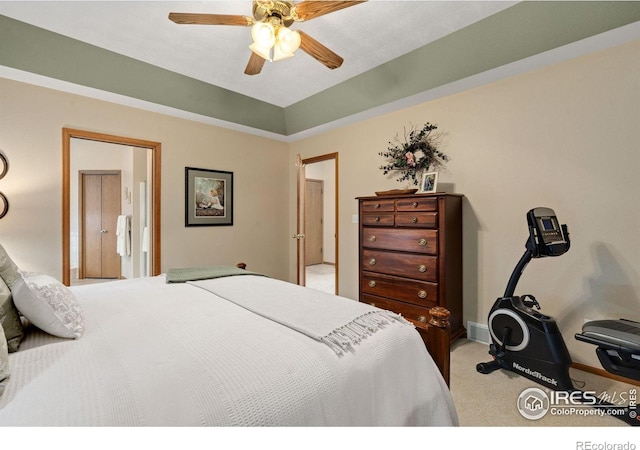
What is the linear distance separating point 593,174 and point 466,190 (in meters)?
0.93

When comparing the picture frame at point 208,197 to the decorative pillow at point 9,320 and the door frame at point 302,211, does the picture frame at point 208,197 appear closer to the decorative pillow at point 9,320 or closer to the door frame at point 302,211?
the door frame at point 302,211

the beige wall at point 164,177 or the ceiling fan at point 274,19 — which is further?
the beige wall at point 164,177

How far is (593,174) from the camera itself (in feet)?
7.41

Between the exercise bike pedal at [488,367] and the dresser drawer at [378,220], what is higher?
the dresser drawer at [378,220]

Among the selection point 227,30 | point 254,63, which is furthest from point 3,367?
point 227,30

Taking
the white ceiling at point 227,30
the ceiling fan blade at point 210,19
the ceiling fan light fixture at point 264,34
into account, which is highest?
the white ceiling at point 227,30

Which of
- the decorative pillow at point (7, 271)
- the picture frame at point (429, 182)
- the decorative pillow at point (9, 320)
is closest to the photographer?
the decorative pillow at point (9, 320)

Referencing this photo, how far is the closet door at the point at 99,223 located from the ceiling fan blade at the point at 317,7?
17.6 feet

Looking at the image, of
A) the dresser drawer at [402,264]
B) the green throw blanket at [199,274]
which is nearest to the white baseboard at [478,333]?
the dresser drawer at [402,264]

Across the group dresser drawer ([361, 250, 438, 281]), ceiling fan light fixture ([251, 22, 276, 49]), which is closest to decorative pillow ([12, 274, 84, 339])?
ceiling fan light fixture ([251, 22, 276, 49])

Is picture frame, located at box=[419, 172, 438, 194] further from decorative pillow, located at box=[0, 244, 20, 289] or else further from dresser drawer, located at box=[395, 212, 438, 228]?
decorative pillow, located at box=[0, 244, 20, 289]

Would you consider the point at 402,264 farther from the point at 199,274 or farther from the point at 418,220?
the point at 199,274

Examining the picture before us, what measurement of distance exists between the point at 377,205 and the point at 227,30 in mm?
2070

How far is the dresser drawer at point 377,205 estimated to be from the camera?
298 centimetres
